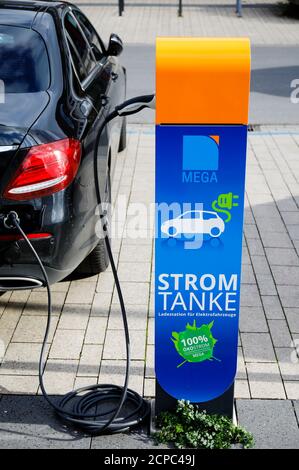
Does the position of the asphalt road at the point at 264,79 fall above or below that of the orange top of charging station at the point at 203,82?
below

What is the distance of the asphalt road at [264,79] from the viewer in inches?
362

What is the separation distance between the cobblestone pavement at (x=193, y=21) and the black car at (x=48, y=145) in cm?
954

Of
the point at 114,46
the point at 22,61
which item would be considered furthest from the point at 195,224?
the point at 114,46

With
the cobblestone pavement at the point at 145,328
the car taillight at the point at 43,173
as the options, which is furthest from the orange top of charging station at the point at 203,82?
the cobblestone pavement at the point at 145,328

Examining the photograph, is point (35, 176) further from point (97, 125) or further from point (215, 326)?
point (215, 326)

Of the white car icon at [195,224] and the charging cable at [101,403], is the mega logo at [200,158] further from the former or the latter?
the charging cable at [101,403]

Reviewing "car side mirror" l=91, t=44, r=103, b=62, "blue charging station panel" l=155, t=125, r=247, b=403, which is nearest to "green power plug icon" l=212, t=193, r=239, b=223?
"blue charging station panel" l=155, t=125, r=247, b=403

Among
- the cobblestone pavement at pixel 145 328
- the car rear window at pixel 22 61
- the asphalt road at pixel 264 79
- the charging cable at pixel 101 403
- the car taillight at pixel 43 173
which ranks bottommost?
the asphalt road at pixel 264 79

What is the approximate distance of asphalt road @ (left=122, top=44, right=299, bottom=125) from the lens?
9203 millimetres

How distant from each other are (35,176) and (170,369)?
124 cm

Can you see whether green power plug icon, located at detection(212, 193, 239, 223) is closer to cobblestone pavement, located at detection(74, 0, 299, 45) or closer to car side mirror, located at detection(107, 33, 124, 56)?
car side mirror, located at detection(107, 33, 124, 56)

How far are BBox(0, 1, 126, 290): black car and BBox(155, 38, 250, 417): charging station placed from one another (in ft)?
1.80

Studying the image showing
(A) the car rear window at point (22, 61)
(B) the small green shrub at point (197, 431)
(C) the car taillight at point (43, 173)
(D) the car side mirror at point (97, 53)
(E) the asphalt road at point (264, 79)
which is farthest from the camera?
(E) the asphalt road at point (264, 79)

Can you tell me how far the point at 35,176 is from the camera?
148 inches
